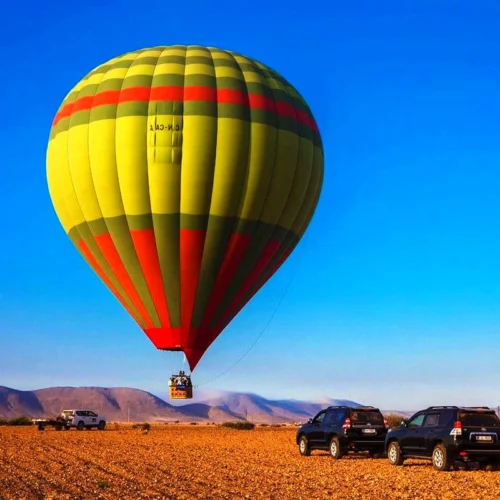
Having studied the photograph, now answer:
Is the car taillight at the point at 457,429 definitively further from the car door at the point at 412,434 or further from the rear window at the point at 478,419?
the car door at the point at 412,434

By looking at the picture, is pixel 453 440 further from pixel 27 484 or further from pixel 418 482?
pixel 27 484

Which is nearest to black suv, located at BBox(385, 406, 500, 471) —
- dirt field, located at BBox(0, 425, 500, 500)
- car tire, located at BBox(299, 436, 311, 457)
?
dirt field, located at BBox(0, 425, 500, 500)

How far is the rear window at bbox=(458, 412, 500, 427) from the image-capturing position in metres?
24.0

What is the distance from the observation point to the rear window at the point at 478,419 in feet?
78.6

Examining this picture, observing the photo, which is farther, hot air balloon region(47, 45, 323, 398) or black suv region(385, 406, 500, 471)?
hot air balloon region(47, 45, 323, 398)

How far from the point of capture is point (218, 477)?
22.2 m

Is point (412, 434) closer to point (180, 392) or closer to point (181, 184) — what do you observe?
point (180, 392)

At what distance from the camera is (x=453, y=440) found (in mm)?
23672

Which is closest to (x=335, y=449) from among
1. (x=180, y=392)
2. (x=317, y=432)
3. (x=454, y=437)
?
(x=317, y=432)

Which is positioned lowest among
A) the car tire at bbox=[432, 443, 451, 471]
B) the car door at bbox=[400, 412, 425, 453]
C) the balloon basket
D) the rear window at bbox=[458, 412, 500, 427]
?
the car tire at bbox=[432, 443, 451, 471]

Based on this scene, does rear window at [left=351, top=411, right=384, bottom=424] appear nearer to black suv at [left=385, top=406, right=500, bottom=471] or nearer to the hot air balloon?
black suv at [left=385, top=406, right=500, bottom=471]

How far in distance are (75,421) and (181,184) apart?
29.3 meters

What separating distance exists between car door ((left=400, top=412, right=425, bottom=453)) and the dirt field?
0.61 m

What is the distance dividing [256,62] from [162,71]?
5.38 m
